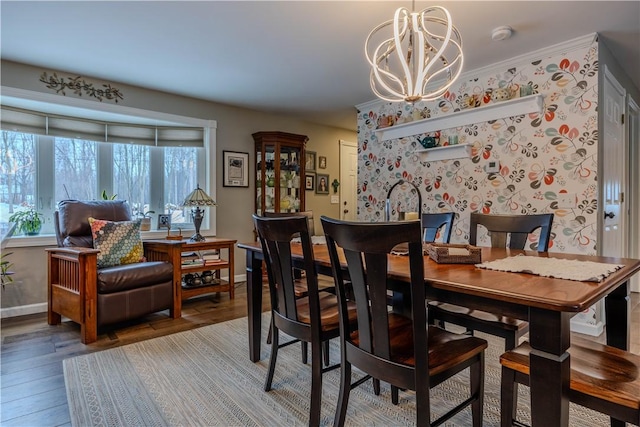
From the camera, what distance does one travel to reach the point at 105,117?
369cm

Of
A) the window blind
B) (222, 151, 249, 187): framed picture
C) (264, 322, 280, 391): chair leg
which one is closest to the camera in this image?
(264, 322, 280, 391): chair leg

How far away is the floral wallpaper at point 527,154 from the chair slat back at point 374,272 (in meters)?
2.34

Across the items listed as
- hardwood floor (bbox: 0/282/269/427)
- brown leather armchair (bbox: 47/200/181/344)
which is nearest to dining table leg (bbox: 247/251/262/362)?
hardwood floor (bbox: 0/282/269/427)

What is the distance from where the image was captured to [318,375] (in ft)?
4.91

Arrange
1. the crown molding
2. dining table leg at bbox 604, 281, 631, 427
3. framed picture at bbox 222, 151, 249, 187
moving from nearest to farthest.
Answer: dining table leg at bbox 604, 281, 631, 427 < the crown molding < framed picture at bbox 222, 151, 249, 187

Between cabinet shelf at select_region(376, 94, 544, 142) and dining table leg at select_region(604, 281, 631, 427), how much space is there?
1.92 m

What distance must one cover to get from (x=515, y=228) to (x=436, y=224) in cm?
49

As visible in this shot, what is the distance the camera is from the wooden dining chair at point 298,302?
4.89 ft

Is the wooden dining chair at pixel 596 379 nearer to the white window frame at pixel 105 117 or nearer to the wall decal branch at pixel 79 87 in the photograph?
the white window frame at pixel 105 117

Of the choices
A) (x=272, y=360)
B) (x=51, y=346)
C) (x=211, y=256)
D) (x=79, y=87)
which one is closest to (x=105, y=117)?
(x=79, y=87)

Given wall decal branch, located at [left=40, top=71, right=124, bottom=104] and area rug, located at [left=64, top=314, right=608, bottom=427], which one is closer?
area rug, located at [left=64, top=314, right=608, bottom=427]

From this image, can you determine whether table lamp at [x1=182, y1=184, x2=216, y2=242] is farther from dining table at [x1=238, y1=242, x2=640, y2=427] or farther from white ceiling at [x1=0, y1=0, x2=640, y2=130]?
dining table at [x1=238, y1=242, x2=640, y2=427]

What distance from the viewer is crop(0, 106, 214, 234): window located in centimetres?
327

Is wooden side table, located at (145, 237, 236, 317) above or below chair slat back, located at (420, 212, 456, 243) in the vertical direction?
below
